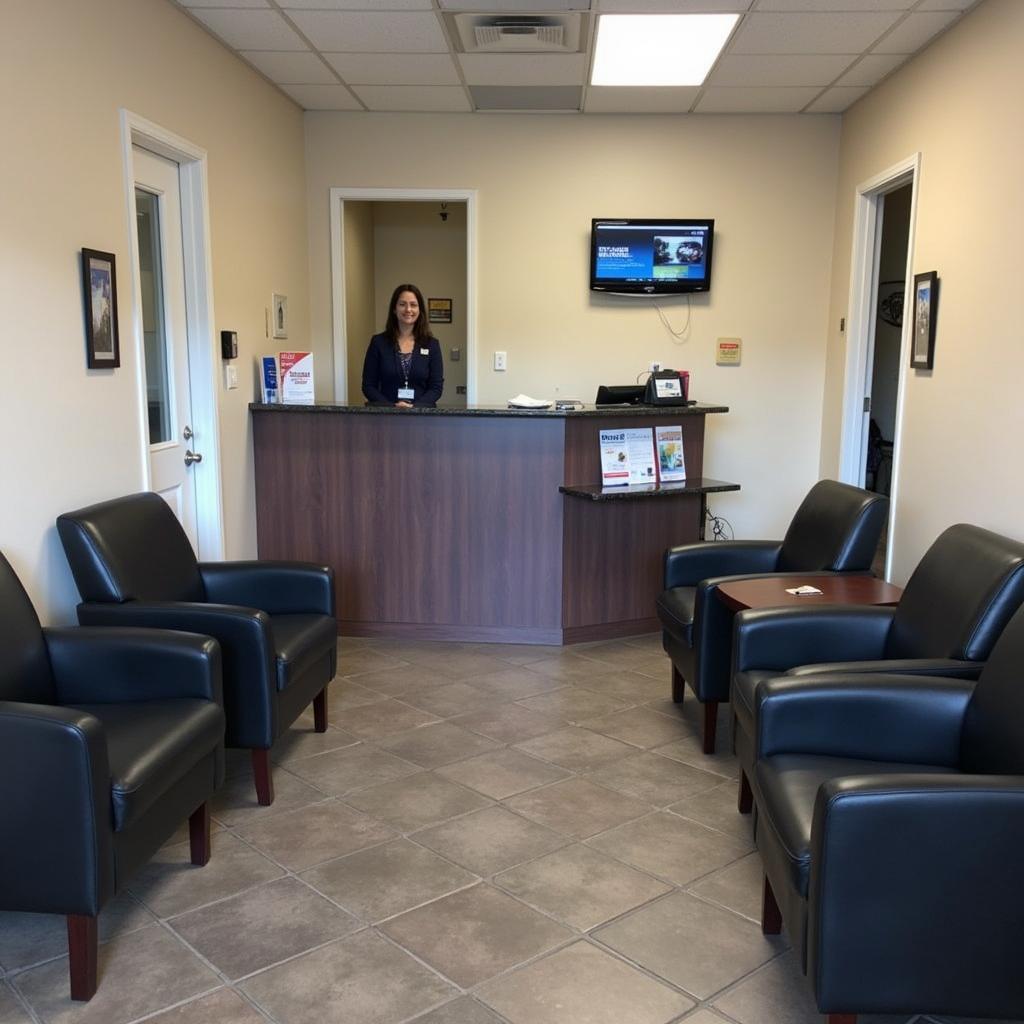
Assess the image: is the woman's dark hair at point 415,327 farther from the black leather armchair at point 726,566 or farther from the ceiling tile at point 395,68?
the black leather armchair at point 726,566

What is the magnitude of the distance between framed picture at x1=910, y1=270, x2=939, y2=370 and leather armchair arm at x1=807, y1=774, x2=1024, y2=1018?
277cm

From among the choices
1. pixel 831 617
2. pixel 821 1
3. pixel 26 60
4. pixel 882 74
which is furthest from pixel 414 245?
pixel 831 617

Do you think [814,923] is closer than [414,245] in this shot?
Yes

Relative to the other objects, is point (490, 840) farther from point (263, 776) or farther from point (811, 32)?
point (811, 32)

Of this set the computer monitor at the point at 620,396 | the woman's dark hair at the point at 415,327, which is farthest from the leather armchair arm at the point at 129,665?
the woman's dark hair at the point at 415,327

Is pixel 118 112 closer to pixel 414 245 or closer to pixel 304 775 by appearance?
pixel 304 775

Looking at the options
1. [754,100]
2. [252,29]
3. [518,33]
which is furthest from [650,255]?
[252,29]

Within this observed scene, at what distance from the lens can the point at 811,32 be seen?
3963 mm

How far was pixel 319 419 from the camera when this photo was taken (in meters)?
4.48

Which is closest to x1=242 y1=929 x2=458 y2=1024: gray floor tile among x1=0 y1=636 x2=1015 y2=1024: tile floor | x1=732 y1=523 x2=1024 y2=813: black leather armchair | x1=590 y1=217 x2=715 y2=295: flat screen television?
x1=0 y1=636 x2=1015 y2=1024: tile floor

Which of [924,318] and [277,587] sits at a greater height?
[924,318]

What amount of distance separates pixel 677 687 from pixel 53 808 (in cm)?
246

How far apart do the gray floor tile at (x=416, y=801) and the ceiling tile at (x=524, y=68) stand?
3.29m

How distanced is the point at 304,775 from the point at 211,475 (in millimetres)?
1592
